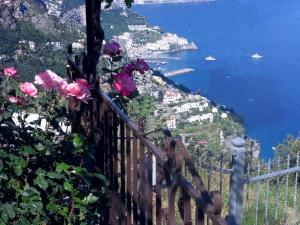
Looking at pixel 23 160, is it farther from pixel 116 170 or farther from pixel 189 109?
pixel 189 109

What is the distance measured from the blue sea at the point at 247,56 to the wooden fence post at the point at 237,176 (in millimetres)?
19285

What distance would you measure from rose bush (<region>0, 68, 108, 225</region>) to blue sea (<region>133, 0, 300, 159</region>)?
65.6 ft

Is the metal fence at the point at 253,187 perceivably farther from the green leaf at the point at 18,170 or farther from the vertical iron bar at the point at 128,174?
the green leaf at the point at 18,170

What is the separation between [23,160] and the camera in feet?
6.38

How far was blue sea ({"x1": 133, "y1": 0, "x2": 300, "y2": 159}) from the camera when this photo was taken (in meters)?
33.5

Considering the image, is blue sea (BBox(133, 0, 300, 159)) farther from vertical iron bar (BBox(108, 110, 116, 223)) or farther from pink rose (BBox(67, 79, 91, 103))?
pink rose (BBox(67, 79, 91, 103))

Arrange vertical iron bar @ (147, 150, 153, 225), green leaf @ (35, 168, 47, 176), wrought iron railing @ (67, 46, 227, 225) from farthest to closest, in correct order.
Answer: green leaf @ (35, 168, 47, 176)
vertical iron bar @ (147, 150, 153, 225)
wrought iron railing @ (67, 46, 227, 225)

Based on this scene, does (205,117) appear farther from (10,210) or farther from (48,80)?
(10,210)

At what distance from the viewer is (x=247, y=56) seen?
46.9 metres

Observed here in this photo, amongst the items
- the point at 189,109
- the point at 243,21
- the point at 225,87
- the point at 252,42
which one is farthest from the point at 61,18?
the point at 243,21

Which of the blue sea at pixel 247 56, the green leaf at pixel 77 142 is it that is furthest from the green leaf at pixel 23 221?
the blue sea at pixel 247 56

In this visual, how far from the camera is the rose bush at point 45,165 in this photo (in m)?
1.93

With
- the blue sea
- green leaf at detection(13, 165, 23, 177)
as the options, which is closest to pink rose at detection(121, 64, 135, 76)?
green leaf at detection(13, 165, 23, 177)

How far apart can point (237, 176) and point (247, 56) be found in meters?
45.4
